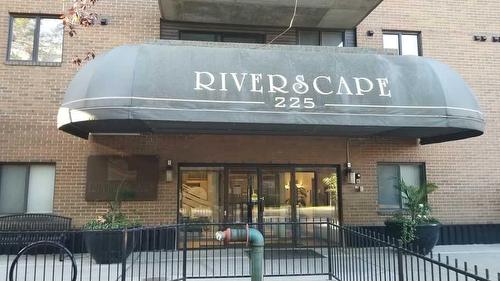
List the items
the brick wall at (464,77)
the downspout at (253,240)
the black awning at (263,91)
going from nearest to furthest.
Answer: the downspout at (253,240) → the black awning at (263,91) → the brick wall at (464,77)

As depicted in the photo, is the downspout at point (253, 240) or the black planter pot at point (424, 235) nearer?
the downspout at point (253, 240)

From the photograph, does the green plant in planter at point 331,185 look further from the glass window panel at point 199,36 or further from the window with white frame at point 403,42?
the glass window panel at point 199,36

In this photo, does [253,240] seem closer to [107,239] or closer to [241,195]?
[107,239]

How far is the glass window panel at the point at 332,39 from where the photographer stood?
13.0 meters

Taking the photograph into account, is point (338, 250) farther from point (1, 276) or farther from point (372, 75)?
point (1, 276)

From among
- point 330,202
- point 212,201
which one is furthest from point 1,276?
point 330,202

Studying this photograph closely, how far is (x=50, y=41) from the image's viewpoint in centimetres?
1182

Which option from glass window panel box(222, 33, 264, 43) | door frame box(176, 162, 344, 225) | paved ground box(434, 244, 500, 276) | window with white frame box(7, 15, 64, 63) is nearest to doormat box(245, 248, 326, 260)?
door frame box(176, 162, 344, 225)

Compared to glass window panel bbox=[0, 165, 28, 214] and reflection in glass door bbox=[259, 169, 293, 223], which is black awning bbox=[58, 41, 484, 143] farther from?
reflection in glass door bbox=[259, 169, 293, 223]

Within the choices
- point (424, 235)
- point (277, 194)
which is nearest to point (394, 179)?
point (424, 235)

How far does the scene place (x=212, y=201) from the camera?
1195cm

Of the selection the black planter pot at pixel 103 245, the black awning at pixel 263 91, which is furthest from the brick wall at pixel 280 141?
the black awning at pixel 263 91

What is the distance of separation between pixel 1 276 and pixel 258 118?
5.88 m

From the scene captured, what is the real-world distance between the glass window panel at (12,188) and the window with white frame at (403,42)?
1077 centimetres
